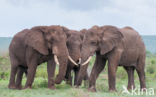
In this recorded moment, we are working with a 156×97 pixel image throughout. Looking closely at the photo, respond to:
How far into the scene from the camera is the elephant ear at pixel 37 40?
13.1 m

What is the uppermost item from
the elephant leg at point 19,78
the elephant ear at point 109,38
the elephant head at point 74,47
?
the elephant ear at point 109,38

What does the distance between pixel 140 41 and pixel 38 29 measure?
365 centimetres

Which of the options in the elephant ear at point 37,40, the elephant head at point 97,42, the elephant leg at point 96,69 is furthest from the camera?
the elephant ear at point 37,40

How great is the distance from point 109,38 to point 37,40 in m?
2.43


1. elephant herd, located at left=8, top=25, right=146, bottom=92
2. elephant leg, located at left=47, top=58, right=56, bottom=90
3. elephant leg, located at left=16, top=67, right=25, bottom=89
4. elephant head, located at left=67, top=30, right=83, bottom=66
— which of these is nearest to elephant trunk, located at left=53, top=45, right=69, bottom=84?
elephant herd, located at left=8, top=25, right=146, bottom=92

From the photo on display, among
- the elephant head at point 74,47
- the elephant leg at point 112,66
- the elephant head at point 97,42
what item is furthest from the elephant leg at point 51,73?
the elephant leg at point 112,66

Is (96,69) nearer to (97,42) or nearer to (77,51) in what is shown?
(97,42)

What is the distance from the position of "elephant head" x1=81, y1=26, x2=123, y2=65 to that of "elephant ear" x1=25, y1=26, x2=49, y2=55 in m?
1.52

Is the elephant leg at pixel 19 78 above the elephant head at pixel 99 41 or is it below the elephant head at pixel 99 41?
below

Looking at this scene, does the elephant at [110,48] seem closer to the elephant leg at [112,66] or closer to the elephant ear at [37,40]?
the elephant leg at [112,66]

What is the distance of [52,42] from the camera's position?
13.0m

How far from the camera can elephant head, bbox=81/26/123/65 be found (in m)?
12.3

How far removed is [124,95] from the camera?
1156 cm

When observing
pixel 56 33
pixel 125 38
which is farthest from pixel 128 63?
pixel 56 33
